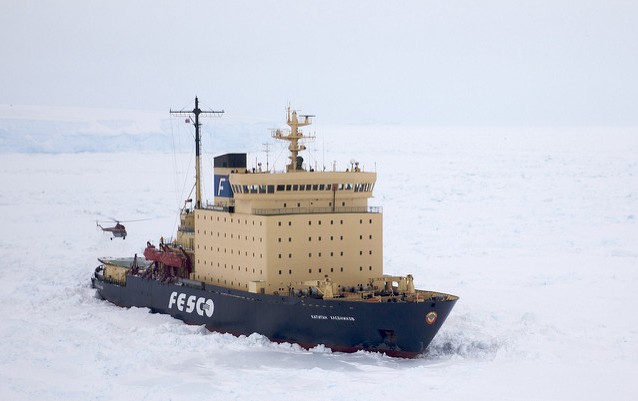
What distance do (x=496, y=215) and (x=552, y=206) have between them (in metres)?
3.03

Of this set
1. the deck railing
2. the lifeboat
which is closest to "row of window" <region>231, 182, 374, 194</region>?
the deck railing

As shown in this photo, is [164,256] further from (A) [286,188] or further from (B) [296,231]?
(B) [296,231]

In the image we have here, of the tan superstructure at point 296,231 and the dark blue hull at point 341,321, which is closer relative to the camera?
the dark blue hull at point 341,321

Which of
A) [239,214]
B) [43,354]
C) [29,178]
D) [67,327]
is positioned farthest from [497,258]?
[29,178]

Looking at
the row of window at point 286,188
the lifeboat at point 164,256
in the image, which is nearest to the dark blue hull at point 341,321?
the row of window at point 286,188

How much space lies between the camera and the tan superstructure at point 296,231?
76.7 feet

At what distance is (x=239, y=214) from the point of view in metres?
24.3

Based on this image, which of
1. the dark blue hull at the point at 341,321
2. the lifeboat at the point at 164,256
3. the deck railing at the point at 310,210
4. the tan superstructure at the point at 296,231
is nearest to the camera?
the dark blue hull at the point at 341,321

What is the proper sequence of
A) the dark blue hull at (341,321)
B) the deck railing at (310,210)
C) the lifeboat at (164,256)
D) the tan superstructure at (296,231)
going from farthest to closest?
Answer: the lifeboat at (164,256)
the deck railing at (310,210)
the tan superstructure at (296,231)
the dark blue hull at (341,321)

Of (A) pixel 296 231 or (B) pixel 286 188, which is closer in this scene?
(A) pixel 296 231

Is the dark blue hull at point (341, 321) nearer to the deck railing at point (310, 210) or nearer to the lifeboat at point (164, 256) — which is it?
the deck railing at point (310, 210)

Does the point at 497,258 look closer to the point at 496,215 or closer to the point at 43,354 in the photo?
the point at 496,215

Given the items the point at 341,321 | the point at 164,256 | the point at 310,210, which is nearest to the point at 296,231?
the point at 310,210

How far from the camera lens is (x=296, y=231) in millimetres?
23500
